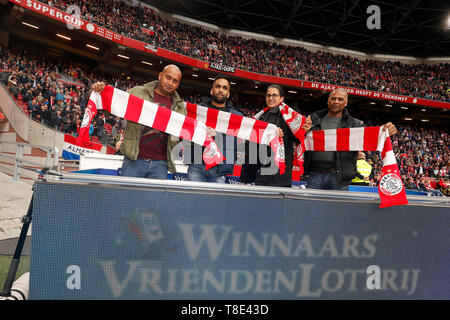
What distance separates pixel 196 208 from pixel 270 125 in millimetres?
1694

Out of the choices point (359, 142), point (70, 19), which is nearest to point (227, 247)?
point (359, 142)

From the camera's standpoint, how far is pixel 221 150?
3121mm

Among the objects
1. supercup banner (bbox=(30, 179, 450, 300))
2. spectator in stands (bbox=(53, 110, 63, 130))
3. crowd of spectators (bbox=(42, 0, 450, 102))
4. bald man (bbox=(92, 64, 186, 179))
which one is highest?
crowd of spectators (bbox=(42, 0, 450, 102))

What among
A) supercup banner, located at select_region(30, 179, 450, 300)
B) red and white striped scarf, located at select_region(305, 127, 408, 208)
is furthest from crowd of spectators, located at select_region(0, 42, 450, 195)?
supercup banner, located at select_region(30, 179, 450, 300)

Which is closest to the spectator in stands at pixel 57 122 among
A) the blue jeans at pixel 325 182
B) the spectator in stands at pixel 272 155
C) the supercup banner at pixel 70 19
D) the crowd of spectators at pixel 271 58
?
the supercup banner at pixel 70 19

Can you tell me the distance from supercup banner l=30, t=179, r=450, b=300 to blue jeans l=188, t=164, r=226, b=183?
105 centimetres

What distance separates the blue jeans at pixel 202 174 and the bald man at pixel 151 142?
223 mm

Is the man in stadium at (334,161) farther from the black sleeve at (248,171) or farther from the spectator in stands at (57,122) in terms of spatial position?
the spectator in stands at (57,122)

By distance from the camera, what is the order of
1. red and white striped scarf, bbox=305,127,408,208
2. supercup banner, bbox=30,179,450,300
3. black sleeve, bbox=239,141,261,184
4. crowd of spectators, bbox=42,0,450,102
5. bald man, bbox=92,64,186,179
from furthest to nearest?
crowd of spectators, bbox=42,0,450,102, black sleeve, bbox=239,141,261,184, bald man, bbox=92,64,186,179, red and white striped scarf, bbox=305,127,408,208, supercup banner, bbox=30,179,450,300

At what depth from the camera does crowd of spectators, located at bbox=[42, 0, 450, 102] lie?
2078 centimetres

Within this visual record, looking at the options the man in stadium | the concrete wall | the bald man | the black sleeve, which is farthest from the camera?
the concrete wall

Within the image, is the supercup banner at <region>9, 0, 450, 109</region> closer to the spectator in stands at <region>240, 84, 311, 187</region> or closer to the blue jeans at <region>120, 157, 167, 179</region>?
the blue jeans at <region>120, 157, 167, 179</region>

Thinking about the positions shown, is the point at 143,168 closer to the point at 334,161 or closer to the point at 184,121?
the point at 184,121

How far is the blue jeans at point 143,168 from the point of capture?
2.60 meters
